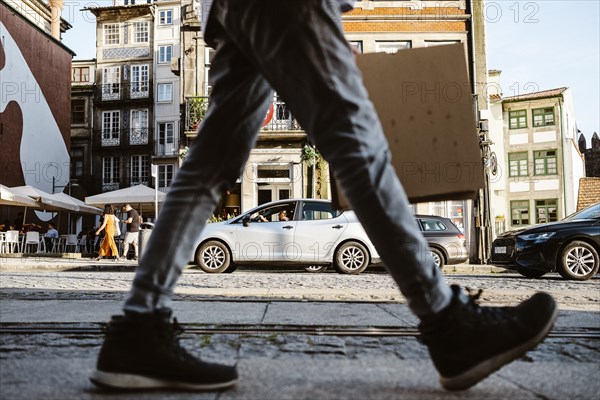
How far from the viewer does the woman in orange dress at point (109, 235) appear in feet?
56.2

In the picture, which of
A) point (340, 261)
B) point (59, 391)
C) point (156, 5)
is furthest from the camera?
point (156, 5)

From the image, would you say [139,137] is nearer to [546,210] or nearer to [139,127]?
[139,127]

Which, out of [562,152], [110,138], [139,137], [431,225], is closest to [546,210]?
[562,152]

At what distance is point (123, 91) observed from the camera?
147 feet

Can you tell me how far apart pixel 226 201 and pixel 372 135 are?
2439cm

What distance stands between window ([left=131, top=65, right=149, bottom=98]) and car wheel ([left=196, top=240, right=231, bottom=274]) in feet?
113

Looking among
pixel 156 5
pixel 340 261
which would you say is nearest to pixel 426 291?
pixel 340 261

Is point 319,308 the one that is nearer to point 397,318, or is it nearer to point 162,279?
point 397,318

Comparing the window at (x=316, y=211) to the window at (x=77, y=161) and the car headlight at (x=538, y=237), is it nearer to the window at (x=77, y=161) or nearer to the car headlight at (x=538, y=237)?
the car headlight at (x=538, y=237)

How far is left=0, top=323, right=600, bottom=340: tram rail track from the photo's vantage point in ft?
8.50

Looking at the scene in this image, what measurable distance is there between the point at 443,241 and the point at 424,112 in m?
11.7

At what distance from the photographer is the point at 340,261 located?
12477 mm

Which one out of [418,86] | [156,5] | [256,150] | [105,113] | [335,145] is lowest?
[335,145]

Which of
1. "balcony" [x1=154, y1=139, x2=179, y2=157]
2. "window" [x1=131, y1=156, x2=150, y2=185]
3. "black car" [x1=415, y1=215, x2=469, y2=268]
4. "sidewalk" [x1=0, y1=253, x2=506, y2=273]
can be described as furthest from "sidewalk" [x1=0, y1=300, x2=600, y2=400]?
"window" [x1=131, y1=156, x2=150, y2=185]
